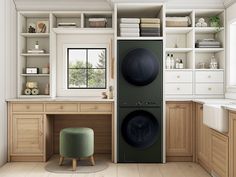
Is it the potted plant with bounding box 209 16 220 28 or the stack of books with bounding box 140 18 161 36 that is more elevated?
the potted plant with bounding box 209 16 220 28

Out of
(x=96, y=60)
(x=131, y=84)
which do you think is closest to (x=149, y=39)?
(x=131, y=84)

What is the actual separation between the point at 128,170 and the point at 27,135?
1542 mm

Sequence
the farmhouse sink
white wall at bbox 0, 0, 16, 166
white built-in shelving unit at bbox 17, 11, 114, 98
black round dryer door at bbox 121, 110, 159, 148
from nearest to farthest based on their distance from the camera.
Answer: the farmhouse sink
white wall at bbox 0, 0, 16, 166
black round dryer door at bbox 121, 110, 159, 148
white built-in shelving unit at bbox 17, 11, 114, 98

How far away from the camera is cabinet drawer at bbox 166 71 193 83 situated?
471 centimetres

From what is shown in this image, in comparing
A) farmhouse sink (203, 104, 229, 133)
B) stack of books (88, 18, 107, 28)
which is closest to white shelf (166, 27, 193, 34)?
stack of books (88, 18, 107, 28)

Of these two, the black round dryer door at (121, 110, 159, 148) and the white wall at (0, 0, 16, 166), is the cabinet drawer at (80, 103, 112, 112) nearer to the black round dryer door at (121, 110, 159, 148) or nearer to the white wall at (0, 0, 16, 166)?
the black round dryer door at (121, 110, 159, 148)

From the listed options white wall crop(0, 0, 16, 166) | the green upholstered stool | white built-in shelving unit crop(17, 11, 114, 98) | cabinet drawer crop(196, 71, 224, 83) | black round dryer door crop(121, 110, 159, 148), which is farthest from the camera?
white built-in shelving unit crop(17, 11, 114, 98)

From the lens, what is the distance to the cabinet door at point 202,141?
3.93 meters

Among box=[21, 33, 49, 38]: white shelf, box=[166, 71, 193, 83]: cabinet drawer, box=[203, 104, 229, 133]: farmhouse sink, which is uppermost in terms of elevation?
box=[21, 33, 49, 38]: white shelf

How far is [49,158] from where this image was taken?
188 inches

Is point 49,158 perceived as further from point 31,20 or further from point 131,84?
point 31,20

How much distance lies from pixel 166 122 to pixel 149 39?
47.9 inches

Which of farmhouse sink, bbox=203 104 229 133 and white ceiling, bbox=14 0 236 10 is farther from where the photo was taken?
white ceiling, bbox=14 0 236 10

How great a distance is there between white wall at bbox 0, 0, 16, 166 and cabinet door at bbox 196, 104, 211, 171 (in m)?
2.70
